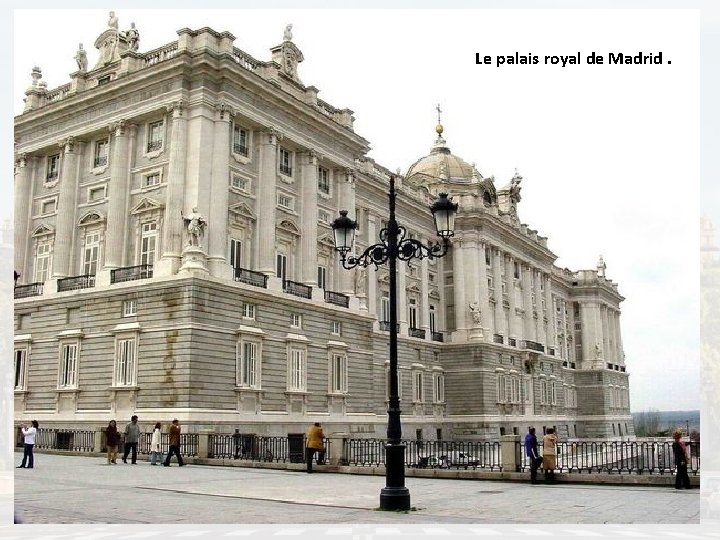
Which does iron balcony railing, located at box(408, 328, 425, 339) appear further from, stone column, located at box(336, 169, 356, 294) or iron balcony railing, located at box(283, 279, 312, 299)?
iron balcony railing, located at box(283, 279, 312, 299)

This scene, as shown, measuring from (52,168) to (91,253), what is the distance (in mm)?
5856

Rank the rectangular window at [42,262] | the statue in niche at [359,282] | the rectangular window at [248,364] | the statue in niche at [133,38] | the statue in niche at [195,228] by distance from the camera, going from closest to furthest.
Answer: the statue in niche at [195,228] < the rectangular window at [248,364] < the statue in niche at [133,38] < the rectangular window at [42,262] < the statue in niche at [359,282]

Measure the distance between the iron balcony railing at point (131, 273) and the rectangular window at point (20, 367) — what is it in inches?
235

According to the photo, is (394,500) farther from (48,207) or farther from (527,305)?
(527,305)

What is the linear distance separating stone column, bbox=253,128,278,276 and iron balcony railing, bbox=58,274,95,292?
7.45 meters

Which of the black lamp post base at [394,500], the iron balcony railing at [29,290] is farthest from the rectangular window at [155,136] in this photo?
the black lamp post base at [394,500]

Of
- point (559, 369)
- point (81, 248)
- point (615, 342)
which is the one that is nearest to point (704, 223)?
point (81, 248)

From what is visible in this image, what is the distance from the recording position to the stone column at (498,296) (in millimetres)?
65500

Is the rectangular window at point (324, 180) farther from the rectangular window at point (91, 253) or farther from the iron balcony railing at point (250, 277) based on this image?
the rectangular window at point (91, 253)

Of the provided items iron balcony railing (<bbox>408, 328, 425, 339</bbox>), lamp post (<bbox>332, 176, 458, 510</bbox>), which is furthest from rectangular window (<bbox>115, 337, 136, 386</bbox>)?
iron balcony railing (<bbox>408, 328, 425, 339</bbox>)

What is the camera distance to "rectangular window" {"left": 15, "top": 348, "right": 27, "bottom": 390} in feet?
117

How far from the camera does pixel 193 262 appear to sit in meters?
32.0

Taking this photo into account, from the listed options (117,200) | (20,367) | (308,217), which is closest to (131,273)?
(117,200)

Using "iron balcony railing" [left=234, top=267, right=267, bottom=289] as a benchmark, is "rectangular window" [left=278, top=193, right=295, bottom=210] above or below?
above
